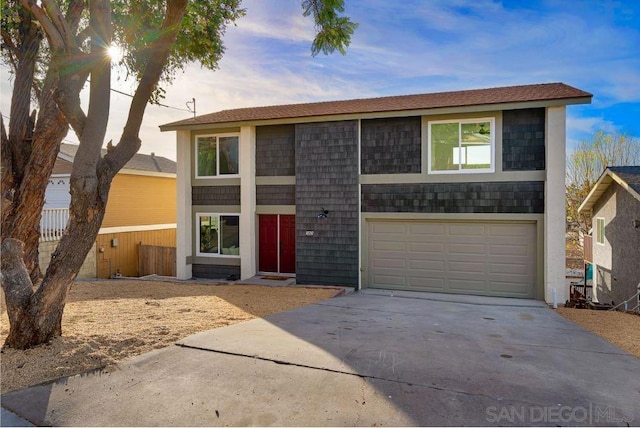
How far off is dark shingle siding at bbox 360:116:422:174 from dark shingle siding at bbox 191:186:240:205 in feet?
14.6

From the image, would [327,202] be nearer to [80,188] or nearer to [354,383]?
[80,188]

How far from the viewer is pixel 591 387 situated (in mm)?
4344

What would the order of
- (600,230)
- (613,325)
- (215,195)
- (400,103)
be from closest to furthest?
1. (613,325)
2. (400,103)
3. (215,195)
4. (600,230)

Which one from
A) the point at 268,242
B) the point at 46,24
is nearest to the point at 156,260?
the point at 268,242

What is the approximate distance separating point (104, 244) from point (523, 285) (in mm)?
14826

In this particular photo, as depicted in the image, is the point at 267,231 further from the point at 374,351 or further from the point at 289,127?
the point at 374,351

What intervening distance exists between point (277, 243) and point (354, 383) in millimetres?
9053

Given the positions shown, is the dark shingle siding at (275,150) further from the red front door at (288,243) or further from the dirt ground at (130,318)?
the dirt ground at (130,318)

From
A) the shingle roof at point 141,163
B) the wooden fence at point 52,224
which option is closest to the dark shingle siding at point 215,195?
the wooden fence at point 52,224

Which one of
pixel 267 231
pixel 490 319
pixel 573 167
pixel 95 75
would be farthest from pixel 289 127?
pixel 573 167

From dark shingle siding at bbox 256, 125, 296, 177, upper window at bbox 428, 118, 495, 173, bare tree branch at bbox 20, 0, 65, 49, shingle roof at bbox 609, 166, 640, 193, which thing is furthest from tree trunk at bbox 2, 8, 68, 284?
shingle roof at bbox 609, 166, 640, 193

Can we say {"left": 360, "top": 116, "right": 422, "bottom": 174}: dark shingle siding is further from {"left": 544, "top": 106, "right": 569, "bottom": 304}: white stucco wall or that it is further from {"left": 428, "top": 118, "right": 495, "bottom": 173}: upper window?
{"left": 544, "top": 106, "right": 569, "bottom": 304}: white stucco wall

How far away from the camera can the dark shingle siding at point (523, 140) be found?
10.4 metres

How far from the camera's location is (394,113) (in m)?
11.1
